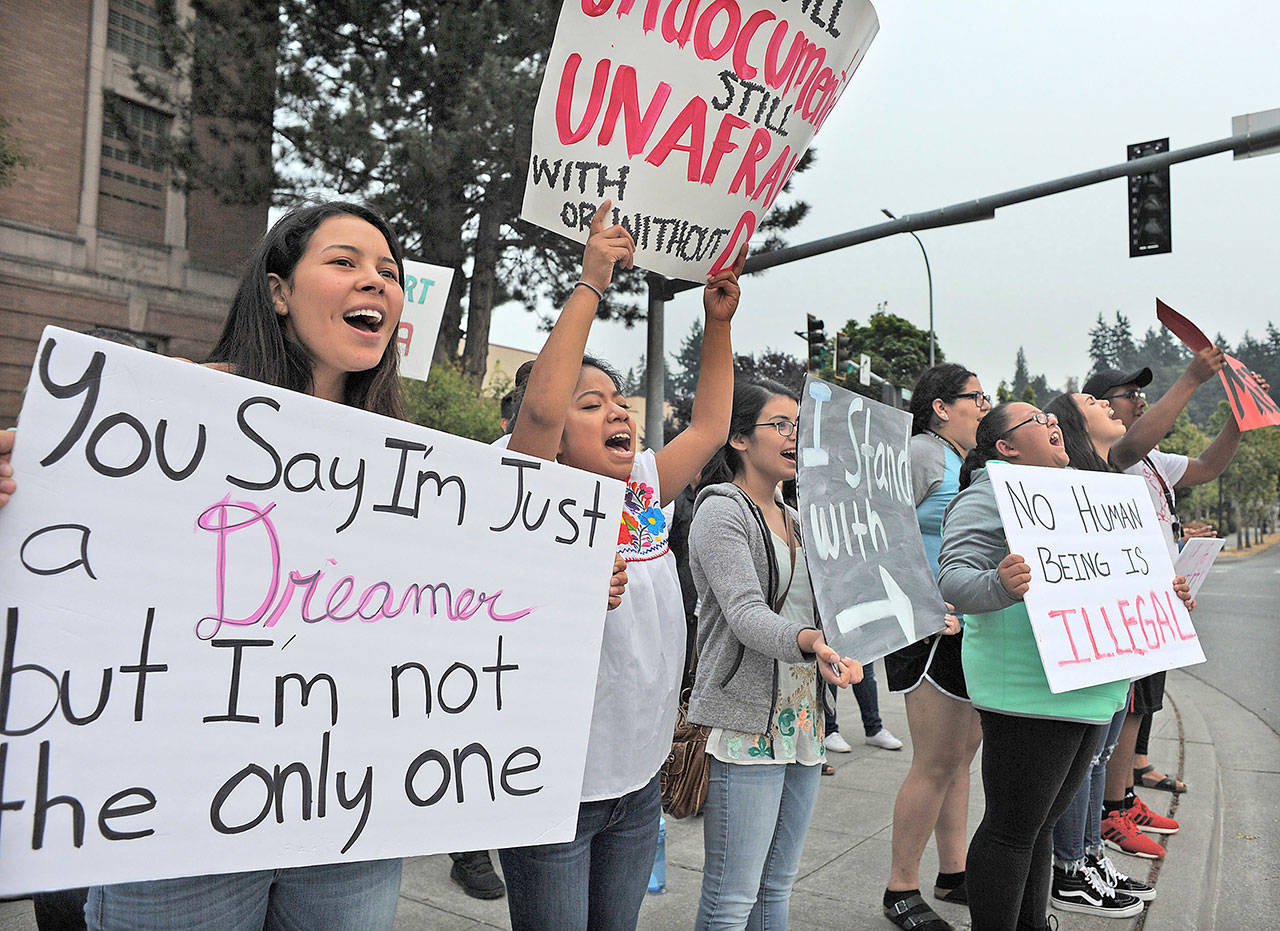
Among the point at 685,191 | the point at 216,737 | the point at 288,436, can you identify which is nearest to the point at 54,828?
the point at 216,737

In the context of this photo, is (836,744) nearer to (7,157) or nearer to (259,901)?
(259,901)

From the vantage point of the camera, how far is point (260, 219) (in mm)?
23859

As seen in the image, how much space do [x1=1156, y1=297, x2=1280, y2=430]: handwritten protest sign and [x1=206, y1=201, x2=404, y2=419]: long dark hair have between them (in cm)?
382

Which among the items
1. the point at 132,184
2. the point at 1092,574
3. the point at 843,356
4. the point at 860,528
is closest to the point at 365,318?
the point at 860,528

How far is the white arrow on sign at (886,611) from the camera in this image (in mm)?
2287

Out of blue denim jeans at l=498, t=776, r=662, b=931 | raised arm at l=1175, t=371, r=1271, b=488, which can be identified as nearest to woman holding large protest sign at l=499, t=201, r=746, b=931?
blue denim jeans at l=498, t=776, r=662, b=931

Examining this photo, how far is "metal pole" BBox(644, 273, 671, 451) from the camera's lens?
8.47 metres

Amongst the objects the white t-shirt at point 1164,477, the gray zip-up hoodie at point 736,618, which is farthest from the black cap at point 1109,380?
the gray zip-up hoodie at point 736,618

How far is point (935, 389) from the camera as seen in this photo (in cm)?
370

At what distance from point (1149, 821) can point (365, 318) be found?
→ 14.5ft

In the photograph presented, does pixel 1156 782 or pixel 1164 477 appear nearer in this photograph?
pixel 1164 477

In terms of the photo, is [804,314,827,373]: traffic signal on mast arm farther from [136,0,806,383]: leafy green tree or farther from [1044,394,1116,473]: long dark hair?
[1044,394,1116,473]: long dark hair

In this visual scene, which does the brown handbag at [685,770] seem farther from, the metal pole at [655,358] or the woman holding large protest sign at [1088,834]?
the metal pole at [655,358]

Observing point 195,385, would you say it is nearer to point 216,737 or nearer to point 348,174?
point 216,737
